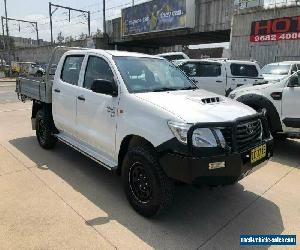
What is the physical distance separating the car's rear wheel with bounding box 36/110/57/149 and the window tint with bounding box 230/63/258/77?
7340mm

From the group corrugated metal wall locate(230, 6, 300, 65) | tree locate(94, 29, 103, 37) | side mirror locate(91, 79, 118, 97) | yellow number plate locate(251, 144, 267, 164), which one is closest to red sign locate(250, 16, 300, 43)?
corrugated metal wall locate(230, 6, 300, 65)

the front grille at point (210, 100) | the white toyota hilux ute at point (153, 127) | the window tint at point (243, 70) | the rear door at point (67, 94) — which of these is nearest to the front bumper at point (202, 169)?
the white toyota hilux ute at point (153, 127)

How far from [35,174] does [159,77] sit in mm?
2350

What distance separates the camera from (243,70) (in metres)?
11.3

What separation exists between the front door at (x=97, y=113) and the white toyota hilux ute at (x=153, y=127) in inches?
0.5

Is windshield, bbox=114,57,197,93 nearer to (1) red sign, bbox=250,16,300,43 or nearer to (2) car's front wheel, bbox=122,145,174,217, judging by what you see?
(2) car's front wheel, bbox=122,145,174,217

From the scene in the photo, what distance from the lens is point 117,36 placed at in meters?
36.9

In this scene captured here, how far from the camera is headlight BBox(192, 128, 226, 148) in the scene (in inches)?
124

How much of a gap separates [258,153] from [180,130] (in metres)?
1.05

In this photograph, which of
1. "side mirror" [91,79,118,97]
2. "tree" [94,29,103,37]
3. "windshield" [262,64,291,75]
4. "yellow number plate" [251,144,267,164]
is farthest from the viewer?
"tree" [94,29,103,37]

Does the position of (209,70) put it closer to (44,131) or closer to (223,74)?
(223,74)

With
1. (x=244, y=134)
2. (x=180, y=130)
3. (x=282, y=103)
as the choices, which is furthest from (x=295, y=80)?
(x=180, y=130)

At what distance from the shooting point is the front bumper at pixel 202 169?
3.06 meters

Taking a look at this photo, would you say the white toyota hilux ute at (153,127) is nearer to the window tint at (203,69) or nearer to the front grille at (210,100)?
the front grille at (210,100)
